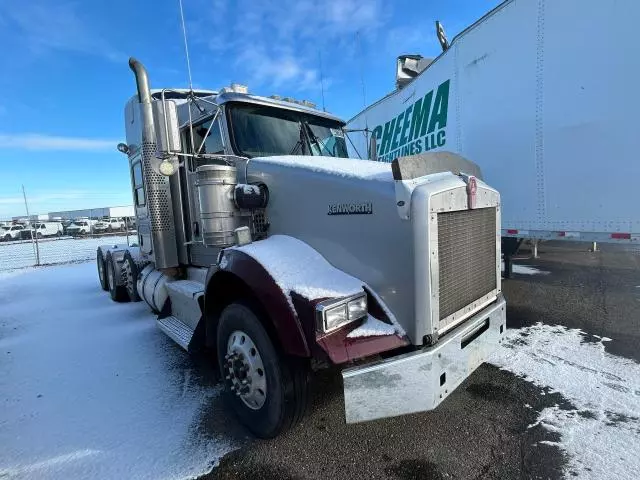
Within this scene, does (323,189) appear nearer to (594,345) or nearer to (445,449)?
(445,449)

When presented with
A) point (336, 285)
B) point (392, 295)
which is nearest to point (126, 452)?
point (336, 285)

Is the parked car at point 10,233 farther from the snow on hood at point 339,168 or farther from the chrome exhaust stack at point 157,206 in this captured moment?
the snow on hood at point 339,168

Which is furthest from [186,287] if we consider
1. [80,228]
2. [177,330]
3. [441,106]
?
[80,228]

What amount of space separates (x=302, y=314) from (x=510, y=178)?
13.0 ft

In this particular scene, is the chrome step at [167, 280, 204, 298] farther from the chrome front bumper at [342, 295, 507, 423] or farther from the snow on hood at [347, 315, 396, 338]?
the chrome front bumper at [342, 295, 507, 423]

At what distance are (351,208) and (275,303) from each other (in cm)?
81

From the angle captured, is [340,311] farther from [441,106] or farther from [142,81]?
[441,106]

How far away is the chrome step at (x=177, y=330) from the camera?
3721mm

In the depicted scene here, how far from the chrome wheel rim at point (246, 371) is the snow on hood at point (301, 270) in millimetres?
620

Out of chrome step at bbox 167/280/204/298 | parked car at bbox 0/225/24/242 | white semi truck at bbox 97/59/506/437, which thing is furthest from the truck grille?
parked car at bbox 0/225/24/242

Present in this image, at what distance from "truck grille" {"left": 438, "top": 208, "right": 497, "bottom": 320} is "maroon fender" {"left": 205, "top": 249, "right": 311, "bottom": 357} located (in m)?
0.96

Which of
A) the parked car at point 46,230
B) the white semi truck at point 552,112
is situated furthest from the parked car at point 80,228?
the white semi truck at point 552,112

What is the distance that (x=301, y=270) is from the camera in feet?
8.46

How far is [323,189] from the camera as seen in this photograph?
274cm
